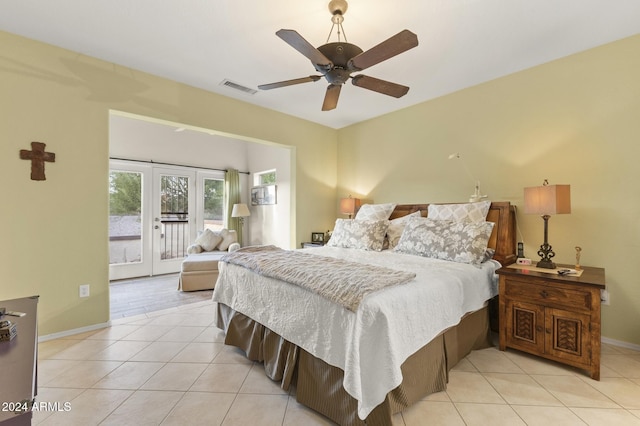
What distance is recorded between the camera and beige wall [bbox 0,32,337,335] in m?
2.40

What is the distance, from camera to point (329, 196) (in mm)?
4891

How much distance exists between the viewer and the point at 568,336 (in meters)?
2.03

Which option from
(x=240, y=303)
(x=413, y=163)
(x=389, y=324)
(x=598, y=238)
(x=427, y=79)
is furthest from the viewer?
(x=413, y=163)

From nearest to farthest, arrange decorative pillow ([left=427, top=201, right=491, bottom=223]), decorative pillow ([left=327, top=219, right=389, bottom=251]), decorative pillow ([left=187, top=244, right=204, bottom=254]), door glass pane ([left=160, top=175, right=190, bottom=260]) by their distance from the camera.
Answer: decorative pillow ([left=427, top=201, right=491, bottom=223]) < decorative pillow ([left=327, top=219, right=389, bottom=251]) < decorative pillow ([left=187, top=244, right=204, bottom=254]) < door glass pane ([left=160, top=175, right=190, bottom=260])

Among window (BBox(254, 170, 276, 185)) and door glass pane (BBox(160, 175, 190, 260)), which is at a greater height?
window (BBox(254, 170, 276, 185))

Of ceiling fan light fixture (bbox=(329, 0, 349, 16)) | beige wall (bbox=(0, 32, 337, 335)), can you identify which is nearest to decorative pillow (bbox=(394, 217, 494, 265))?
ceiling fan light fixture (bbox=(329, 0, 349, 16))

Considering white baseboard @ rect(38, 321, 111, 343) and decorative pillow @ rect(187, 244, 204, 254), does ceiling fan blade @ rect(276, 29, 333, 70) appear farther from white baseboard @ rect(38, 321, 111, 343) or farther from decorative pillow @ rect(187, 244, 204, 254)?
decorative pillow @ rect(187, 244, 204, 254)

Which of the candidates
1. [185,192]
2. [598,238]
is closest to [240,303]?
[598,238]

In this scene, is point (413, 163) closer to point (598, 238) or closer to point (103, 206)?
point (598, 238)

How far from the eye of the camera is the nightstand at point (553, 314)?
1936 mm

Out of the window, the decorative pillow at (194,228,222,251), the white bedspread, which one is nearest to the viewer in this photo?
the white bedspread

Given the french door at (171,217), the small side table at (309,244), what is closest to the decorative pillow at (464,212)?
the small side table at (309,244)

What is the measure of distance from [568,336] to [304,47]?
107 inches

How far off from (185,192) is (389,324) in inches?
205
